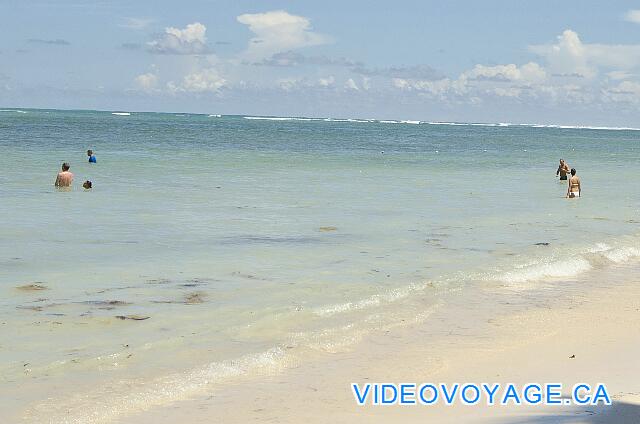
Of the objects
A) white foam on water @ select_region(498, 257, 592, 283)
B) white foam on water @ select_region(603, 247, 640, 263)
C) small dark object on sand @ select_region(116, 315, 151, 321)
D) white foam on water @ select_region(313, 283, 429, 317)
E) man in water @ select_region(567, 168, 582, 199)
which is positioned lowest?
small dark object on sand @ select_region(116, 315, 151, 321)

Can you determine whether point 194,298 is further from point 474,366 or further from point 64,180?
point 64,180

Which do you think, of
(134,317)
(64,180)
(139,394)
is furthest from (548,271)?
(64,180)

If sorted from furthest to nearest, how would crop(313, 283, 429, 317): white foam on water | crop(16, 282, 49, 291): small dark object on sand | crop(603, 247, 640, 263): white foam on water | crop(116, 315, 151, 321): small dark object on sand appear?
crop(603, 247, 640, 263): white foam on water < crop(16, 282, 49, 291): small dark object on sand < crop(313, 283, 429, 317): white foam on water < crop(116, 315, 151, 321): small dark object on sand

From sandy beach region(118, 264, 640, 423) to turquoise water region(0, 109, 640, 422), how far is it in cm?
44

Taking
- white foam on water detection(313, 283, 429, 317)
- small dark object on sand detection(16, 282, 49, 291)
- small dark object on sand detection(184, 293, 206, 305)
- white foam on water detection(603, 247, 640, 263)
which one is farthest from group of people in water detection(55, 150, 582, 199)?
white foam on water detection(313, 283, 429, 317)

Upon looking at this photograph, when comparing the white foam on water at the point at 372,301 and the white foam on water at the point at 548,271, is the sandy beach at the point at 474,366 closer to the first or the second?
the white foam on water at the point at 372,301

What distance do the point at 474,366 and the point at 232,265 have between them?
641 cm

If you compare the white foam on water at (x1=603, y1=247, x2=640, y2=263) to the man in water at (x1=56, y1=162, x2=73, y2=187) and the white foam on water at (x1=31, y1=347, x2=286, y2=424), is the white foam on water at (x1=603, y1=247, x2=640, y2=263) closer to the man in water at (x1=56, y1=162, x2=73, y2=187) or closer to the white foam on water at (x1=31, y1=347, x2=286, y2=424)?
the white foam on water at (x1=31, y1=347, x2=286, y2=424)

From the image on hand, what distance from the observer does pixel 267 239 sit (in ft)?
56.0

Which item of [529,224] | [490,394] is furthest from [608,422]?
[529,224]

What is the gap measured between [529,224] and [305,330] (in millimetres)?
12198

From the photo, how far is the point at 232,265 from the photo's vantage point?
1399 cm

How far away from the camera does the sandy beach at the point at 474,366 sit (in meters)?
6.91

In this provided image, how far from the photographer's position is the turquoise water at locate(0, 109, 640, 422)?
8562mm
